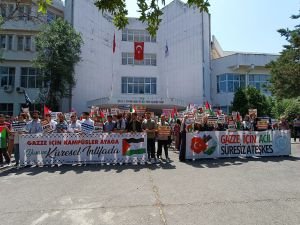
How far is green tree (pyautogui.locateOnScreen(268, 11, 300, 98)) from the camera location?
84.5 ft

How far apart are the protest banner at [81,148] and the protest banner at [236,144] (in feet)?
7.26

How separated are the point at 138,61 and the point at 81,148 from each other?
1203 inches

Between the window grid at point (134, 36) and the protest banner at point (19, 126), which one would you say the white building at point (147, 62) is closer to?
the window grid at point (134, 36)

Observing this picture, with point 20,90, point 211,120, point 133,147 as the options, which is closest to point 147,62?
point 20,90

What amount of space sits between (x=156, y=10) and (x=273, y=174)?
718 centimetres

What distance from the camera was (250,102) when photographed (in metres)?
32.8

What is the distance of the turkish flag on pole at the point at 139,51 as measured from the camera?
40.5 m

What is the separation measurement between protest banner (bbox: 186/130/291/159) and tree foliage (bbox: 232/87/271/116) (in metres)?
18.6

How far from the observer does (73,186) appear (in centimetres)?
829

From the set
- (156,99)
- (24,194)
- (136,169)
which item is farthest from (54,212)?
(156,99)

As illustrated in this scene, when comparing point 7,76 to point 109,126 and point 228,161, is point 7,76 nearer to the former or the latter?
point 109,126

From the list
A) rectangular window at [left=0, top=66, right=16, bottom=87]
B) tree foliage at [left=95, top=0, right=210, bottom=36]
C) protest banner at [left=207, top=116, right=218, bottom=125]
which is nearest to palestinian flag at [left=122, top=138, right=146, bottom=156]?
protest banner at [left=207, top=116, right=218, bottom=125]

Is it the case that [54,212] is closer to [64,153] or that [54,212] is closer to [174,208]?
[174,208]

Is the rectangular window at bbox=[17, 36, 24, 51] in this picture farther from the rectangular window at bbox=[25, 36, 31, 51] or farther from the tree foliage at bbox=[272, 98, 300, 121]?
the tree foliage at bbox=[272, 98, 300, 121]
